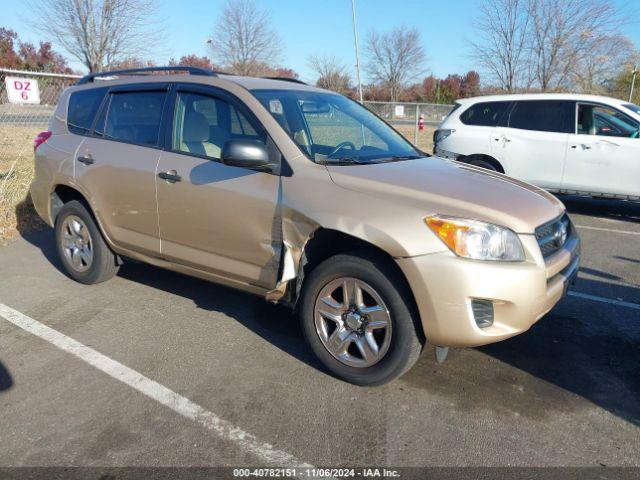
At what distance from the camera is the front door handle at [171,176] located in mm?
3820

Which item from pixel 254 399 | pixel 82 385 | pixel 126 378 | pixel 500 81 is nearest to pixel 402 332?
pixel 254 399

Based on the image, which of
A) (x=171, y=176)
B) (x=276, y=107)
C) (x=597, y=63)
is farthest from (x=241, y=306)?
(x=597, y=63)

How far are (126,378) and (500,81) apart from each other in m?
20.6

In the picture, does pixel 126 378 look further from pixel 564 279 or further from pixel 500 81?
pixel 500 81

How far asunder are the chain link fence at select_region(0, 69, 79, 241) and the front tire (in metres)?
5.35

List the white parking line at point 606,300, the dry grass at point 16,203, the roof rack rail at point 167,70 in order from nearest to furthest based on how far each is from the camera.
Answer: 1. the roof rack rail at point 167,70
2. the white parking line at point 606,300
3. the dry grass at point 16,203

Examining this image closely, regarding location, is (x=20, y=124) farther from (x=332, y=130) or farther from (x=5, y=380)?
(x=332, y=130)

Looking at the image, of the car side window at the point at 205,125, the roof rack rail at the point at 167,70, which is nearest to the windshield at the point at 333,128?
the car side window at the point at 205,125

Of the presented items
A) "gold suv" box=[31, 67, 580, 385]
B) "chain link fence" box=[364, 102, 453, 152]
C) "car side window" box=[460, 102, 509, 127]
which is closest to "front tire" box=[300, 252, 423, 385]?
"gold suv" box=[31, 67, 580, 385]

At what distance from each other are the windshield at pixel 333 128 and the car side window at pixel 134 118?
0.93 metres

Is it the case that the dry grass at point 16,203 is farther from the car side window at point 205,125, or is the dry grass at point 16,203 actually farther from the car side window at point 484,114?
the car side window at point 484,114

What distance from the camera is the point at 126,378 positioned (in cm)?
332

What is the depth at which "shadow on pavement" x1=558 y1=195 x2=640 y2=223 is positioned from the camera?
817 cm

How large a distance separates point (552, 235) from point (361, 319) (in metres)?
1.30
